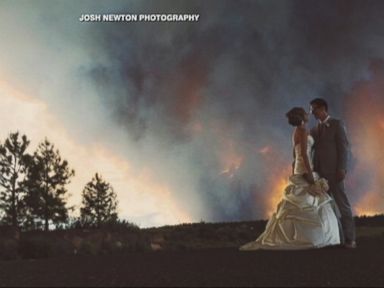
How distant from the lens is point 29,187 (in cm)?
1370

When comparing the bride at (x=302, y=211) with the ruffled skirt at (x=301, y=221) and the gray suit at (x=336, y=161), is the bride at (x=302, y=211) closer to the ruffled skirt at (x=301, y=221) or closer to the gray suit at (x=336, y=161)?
the ruffled skirt at (x=301, y=221)

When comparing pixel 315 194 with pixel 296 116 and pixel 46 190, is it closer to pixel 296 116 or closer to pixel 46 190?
pixel 296 116

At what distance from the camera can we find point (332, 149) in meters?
8.77

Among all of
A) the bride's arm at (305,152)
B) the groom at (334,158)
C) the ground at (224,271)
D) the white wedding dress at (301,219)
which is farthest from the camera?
the bride's arm at (305,152)

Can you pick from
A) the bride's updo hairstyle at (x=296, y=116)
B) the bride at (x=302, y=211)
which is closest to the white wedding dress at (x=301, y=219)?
the bride at (x=302, y=211)

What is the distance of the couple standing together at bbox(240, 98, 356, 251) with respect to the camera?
8.72 metres

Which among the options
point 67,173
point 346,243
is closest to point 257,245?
point 346,243

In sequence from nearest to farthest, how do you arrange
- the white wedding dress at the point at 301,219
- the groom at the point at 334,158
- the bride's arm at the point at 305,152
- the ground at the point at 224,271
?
the ground at the point at 224,271, the groom at the point at 334,158, the white wedding dress at the point at 301,219, the bride's arm at the point at 305,152

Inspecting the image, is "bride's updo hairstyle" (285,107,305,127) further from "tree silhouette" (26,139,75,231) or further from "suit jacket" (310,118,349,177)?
"tree silhouette" (26,139,75,231)

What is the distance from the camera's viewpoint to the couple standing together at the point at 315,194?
343 inches

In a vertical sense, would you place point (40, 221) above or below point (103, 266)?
above

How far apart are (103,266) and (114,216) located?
6.35 meters

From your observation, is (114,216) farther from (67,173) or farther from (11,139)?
(11,139)

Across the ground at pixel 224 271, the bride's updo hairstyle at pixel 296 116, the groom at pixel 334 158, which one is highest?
the bride's updo hairstyle at pixel 296 116
